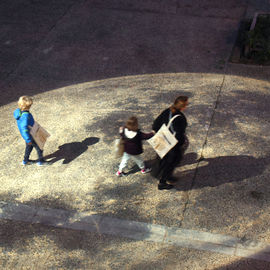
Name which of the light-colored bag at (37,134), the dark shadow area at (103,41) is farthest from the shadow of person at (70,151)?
the dark shadow area at (103,41)

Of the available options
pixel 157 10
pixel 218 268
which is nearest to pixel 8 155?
pixel 218 268

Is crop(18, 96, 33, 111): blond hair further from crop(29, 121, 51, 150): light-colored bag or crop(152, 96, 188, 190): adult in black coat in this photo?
crop(152, 96, 188, 190): adult in black coat

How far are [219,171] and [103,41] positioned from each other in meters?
7.01

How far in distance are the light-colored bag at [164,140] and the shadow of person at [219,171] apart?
3.32 ft

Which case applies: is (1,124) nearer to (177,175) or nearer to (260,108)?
(177,175)

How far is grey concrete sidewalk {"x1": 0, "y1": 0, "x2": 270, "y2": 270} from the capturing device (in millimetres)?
6102

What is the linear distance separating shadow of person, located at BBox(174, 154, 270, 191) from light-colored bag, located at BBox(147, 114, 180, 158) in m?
1.01

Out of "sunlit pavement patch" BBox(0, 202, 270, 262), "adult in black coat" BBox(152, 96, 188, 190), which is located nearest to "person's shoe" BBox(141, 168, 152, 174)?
"adult in black coat" BBox(152, 96, 188, 190)

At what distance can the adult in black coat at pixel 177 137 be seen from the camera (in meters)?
5.63

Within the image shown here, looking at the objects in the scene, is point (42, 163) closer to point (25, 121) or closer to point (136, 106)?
point (25, 121)

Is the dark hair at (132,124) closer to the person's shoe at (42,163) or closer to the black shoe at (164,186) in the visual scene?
the black shoe at (164,186)

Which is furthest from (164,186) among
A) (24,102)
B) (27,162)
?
(24,102)

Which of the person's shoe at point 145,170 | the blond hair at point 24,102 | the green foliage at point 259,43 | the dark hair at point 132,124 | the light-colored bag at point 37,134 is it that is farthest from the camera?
the green foliage at point 259,43

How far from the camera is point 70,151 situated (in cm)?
742
